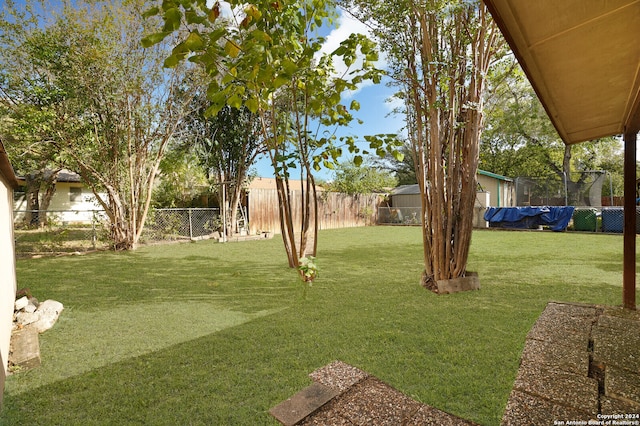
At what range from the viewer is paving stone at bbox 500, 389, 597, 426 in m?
1.30

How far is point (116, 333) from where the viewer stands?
8.57ft

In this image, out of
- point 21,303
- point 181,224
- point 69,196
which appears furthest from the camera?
point 69,196

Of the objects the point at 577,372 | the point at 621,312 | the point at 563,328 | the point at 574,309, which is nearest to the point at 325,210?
the point at 574,309

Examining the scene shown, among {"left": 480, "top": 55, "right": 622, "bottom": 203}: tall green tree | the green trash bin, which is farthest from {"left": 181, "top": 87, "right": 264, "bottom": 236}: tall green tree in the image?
{"left": 480, "top": 55, "right": 622, "bottom": 203}: tall green tree

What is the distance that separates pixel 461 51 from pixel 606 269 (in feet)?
12.8

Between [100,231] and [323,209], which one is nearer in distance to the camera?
[100,231]

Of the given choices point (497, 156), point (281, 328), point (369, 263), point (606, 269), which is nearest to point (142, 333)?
point (281, 328)

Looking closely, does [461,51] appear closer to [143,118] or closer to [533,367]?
[533,367]

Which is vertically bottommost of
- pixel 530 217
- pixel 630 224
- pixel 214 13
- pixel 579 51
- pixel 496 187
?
pixel 530 217

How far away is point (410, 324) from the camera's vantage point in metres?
2.65

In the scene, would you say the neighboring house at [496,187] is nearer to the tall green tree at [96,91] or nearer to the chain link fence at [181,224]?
the chain link fence at [181,224]

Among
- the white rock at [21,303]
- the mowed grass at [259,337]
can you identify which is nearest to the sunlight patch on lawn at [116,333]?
the mowed grass at [259,337]

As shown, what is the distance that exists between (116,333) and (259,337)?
49.8 inches

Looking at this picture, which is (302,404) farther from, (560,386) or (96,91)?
(96,91)
